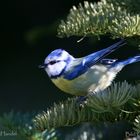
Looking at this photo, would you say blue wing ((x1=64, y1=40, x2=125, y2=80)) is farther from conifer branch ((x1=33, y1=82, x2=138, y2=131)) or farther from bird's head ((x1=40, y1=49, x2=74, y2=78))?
conifer branch ((x1=33, y1=82, x2=138, y2=131))

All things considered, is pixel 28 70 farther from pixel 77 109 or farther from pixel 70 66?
pixel 77 109

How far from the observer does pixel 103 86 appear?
2203 mm

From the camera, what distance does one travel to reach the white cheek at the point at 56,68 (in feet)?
7.64

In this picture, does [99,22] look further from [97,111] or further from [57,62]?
[57,62]

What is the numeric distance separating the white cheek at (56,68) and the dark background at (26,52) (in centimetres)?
172

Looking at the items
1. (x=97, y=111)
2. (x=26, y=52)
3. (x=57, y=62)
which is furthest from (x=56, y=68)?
(x=26, y=52)

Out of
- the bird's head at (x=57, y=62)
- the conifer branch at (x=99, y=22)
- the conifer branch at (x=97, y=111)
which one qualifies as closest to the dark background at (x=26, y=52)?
the bird's head at (x=57, y=62)

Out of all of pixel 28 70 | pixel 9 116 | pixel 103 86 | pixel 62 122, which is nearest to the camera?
pixel 62 122

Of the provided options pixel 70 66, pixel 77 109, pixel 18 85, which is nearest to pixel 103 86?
pixel 70 66

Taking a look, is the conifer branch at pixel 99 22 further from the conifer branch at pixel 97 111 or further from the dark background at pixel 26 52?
the dark background at pixel 26 52

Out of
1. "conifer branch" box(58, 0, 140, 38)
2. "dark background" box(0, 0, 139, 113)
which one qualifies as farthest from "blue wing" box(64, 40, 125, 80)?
"dark background" box(0, 0, 139, 113)

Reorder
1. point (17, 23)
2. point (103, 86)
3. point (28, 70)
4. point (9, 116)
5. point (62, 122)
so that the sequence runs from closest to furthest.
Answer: point (62, 122)
point (9, 116)
point (103, 86)
point (17, 23)
point (28, 70)

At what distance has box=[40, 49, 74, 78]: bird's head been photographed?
7.64ft

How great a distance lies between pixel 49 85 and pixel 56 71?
2.42 m
